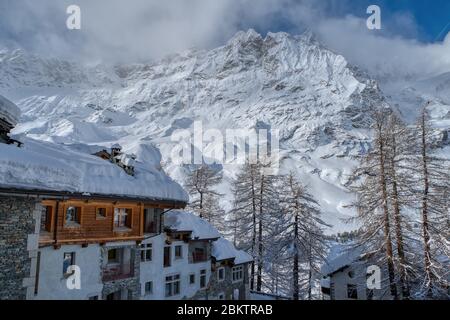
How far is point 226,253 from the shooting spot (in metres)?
26.8

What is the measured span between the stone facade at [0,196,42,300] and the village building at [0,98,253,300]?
3cm

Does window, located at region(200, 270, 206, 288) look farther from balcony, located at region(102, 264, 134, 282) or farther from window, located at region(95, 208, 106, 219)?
window, located at region(95, 208, 106, 219)

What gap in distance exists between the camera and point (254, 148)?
193625 mm

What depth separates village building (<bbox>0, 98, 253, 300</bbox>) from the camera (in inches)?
436

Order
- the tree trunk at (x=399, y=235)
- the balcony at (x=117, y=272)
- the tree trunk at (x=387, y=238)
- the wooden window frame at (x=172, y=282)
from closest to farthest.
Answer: the balcony at (x=117, y=272)
the tree trunk at (x=399, y=235)
the tree trunk at (x=387, y=238)
the wooden window frame at (x=172, y=282)

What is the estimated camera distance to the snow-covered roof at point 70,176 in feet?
35.5

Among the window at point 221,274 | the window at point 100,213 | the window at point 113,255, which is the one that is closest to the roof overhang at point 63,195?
the window at point 100,213

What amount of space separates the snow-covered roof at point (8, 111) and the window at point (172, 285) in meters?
12.7

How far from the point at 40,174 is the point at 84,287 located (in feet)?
18.3

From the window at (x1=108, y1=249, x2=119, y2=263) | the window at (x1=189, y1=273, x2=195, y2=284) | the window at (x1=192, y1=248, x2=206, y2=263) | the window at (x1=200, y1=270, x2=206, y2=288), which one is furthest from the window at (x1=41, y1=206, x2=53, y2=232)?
the window at (x1=200, y1=270, x2=206, y2=288)

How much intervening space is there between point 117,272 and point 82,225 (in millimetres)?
3284

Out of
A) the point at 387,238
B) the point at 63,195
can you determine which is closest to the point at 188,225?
the point at 387,238

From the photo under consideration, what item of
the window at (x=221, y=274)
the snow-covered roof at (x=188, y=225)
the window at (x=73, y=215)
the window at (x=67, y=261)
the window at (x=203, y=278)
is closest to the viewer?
the window at (x=67, y=261)

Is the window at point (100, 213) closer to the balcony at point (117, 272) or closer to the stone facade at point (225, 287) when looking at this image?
the balcony at point (117, 272)
